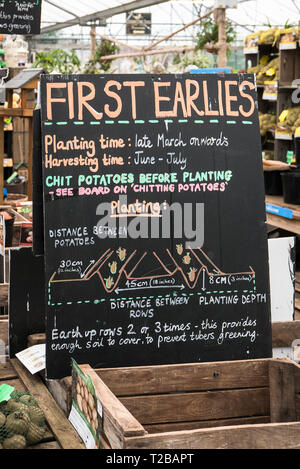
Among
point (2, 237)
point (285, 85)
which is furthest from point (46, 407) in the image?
point (285, 85)

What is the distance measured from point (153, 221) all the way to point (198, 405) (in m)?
0.55

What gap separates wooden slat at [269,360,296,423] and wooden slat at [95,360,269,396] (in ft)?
0.11

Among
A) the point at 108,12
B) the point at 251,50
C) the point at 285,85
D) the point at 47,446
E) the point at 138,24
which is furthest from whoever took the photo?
the point at 138,24

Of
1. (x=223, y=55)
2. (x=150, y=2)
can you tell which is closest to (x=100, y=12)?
(x=150, y=2)

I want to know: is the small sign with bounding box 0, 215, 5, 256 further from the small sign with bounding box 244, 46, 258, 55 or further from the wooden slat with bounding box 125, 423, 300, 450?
the small sign with bounding box 244, 46, 258, 55

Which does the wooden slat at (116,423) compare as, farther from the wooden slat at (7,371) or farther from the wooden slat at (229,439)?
the wooden slat at (7,371)

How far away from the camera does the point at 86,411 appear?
1592mm

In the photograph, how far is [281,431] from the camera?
1.53 metres

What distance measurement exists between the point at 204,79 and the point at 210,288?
2.10ft

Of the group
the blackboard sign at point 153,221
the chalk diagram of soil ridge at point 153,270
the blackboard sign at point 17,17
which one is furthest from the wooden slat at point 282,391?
the blackboard sign at point 17,17

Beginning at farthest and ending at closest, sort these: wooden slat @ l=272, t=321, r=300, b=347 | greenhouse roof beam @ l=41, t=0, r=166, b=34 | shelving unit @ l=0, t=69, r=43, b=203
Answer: greenhouse roof beam @ l=41, t=0, r=166, b=34 → shelving unit @ l=0, t=69, r=43, b=203 → wooden slat @ l=272, t=321, r=300, b=347

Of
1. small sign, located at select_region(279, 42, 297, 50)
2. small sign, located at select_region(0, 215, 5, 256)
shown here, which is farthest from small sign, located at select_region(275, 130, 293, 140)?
small sign, located at select_region(0, 215, 5, 256)

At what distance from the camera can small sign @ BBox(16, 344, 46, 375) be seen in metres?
1.98

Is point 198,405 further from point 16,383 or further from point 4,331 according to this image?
point 4,331
